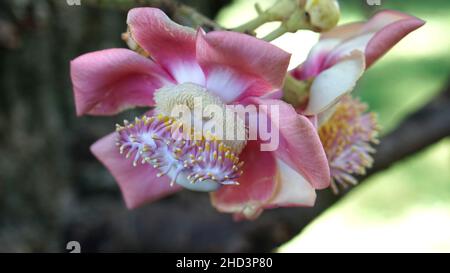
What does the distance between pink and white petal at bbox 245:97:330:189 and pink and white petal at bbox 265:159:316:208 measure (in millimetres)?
75

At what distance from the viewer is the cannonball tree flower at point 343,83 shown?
2.86 feet

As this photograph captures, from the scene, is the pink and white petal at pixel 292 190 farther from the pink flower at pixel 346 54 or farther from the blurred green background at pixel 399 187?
the blurred green background at pixel 399 187

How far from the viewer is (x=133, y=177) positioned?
39.8 inches

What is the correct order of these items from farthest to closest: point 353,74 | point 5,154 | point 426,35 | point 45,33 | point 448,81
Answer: point 426,35, point 448,81, point 45,33, point 5,154, point 353,74

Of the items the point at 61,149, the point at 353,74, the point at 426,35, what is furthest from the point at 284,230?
the point at 426,35

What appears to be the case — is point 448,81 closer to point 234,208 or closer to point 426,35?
point 234,208

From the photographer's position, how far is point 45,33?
178cm

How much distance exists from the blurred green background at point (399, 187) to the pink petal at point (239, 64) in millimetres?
1367

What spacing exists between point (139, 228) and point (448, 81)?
0.96m

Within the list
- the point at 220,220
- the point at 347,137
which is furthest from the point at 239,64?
the point at 220,220

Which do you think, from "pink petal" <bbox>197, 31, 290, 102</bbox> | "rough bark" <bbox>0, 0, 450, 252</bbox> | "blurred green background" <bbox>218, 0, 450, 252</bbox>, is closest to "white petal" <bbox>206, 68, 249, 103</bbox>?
"pink petal" <bbox>197, 31, 290, 102</bbox>

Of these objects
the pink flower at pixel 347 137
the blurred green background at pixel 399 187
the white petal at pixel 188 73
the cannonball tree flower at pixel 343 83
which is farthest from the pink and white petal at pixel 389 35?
the blurred green background at pixel 399 187

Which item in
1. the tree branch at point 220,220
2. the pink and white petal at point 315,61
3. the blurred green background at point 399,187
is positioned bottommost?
the blurred green background at point 399,187

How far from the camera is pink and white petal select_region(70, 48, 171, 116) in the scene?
0.88m
